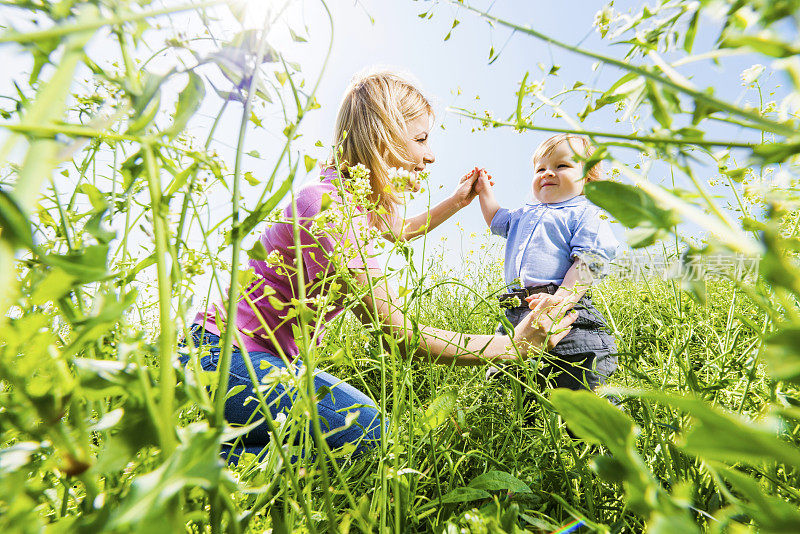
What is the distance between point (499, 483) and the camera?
629 millimetres

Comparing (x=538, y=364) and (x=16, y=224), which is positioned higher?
(x=16, y=224)

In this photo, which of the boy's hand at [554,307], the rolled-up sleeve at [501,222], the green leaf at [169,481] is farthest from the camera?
the rolled-up sleeve at [501,222]

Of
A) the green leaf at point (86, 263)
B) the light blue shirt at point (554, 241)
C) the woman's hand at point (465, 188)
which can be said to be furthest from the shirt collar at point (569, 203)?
the green leaf at point (86, 263)

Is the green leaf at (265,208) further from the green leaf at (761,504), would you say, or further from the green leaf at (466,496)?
the green leaf at (466,496)

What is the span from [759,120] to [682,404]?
0.42 feet

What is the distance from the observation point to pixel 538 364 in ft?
2.31

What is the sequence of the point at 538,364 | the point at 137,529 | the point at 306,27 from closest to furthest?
1. the point at 137,529
2. the point at 306,27
3. the point at 538,364

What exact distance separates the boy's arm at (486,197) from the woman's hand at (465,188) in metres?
0.02

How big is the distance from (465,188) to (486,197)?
1.01 ft

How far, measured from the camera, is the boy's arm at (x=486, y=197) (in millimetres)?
2123

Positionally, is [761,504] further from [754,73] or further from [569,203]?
[569,203]

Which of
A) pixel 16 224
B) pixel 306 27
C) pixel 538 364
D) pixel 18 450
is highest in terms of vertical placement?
pixel 306 27

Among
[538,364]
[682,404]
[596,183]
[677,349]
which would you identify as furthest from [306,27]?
[677,349]

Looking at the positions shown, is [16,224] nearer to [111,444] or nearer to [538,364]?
[111,444]
